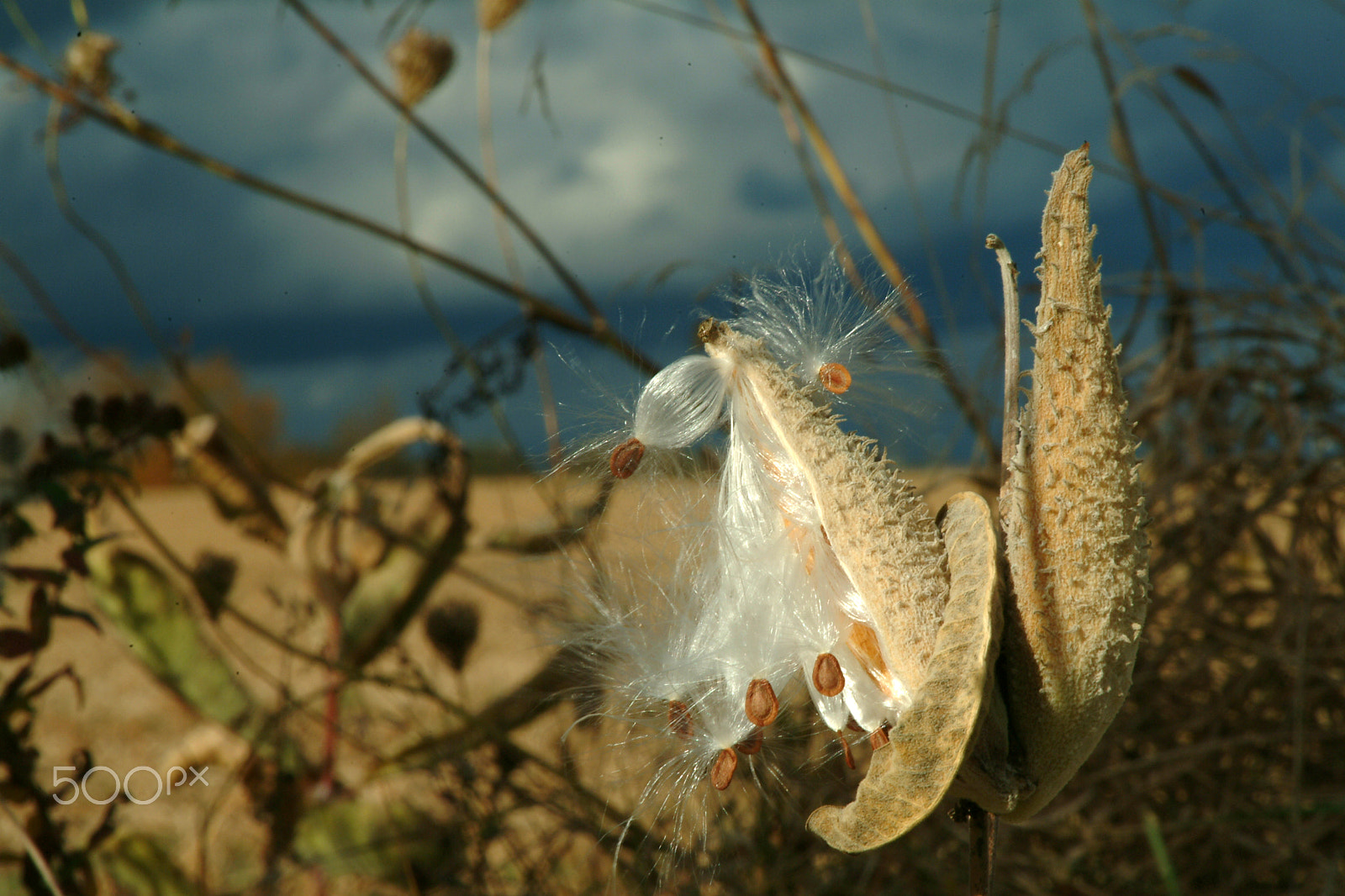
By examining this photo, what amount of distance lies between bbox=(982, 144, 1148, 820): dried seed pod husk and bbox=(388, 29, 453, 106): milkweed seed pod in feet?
5.66

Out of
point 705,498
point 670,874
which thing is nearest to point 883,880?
point 670,874

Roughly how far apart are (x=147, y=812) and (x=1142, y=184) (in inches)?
102

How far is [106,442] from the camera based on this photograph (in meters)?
1.33

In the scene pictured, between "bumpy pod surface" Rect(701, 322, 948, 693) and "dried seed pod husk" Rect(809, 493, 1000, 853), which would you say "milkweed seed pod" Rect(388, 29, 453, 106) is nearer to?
"bumpy pod surface" Rect(701, 322, 948, 693)

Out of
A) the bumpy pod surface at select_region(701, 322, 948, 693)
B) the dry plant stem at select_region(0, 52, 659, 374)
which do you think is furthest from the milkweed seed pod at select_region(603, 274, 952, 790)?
the dry plant stem at select_region(0, 52, 659, 374)

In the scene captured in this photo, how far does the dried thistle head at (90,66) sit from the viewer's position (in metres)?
1.85

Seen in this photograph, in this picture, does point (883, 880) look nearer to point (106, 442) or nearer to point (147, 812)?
point (106, 442)

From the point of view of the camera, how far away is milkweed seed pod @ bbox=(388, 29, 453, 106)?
1.98 m

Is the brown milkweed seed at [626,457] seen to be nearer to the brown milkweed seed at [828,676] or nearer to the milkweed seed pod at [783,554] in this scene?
the milkweed seed pod at [783,554]

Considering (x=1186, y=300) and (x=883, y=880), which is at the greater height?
(x=1186, y=300)

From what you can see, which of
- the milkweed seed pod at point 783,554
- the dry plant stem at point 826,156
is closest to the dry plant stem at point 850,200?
the dry plant stem at point 826,156

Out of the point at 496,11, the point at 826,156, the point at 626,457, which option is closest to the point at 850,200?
the point at 826,156

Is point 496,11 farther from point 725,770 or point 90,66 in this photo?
point 725,770

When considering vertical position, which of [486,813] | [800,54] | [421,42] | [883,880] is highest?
[421,42]
